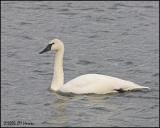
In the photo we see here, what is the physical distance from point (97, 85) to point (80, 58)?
2.44 metres

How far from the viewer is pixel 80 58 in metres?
18.5

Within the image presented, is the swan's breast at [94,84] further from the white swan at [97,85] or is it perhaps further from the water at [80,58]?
the water at [80,58]

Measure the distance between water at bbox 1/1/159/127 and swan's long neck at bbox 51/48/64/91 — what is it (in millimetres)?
182

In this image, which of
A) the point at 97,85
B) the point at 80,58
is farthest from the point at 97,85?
the point at 80,58

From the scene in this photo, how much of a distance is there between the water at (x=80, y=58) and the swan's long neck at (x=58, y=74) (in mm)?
182

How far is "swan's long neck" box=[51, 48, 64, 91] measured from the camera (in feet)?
54.2

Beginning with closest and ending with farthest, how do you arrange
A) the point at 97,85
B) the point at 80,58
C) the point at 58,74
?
the point at 97,85 → the point at 58,74 → the point at 80,58

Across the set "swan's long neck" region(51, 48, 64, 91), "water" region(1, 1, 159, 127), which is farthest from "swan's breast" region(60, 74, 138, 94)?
"swan's long neck" region(51, 48, 64, 91)

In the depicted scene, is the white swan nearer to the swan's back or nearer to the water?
the swan's back

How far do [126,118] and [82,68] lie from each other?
3.48 metres

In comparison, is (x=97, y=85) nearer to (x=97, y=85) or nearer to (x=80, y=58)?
(x=97, y=85)

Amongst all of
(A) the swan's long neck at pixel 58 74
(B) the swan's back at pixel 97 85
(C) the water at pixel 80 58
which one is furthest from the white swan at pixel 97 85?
(A) the swan's long neck at pixel 58 74

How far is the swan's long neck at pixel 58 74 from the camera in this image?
16.5 meters

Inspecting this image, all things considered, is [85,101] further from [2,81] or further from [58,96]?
[2,81]
